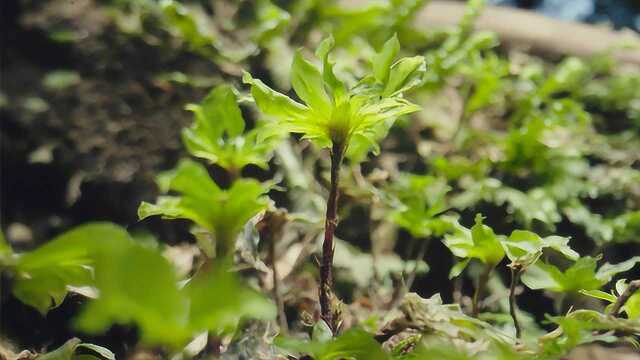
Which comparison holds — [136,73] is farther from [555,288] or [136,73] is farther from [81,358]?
[555,288]

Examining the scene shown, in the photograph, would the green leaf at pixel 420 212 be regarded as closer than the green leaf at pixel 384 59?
No

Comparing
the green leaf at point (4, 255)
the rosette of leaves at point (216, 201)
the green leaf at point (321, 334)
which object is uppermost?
the rosette of leaves at point (216, 201)

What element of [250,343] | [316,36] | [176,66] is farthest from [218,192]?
[316,36]

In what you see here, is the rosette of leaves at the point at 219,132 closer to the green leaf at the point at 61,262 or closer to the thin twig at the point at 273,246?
the thin twig at the point at 273,246

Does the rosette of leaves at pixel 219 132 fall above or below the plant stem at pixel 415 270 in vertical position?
above

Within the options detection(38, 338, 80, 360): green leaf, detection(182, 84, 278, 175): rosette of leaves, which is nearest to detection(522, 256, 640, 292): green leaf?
detection(182, 84, 278, 175): rosette of leaves

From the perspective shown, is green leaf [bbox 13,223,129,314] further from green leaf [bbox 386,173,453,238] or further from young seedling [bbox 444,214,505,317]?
green leaf [bbox 386,173,453,238]

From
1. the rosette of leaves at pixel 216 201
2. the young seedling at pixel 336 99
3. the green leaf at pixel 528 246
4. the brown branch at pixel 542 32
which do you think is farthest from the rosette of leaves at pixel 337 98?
the brown branch at pixel 542 32

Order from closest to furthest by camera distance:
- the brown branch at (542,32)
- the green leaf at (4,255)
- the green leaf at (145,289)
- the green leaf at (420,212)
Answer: the green leaf at (145,289)
the green leaf at (4,255)
the green leaf at (420,212)
the brown branch at (542,32)
